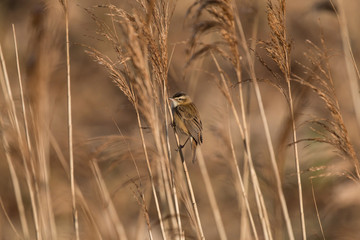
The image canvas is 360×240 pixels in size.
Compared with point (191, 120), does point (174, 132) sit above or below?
below

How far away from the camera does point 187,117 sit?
4.27 m

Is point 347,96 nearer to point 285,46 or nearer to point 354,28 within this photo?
point 354,28

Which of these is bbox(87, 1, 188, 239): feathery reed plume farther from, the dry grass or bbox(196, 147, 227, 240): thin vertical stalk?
bbox(196, 147, 227, 240): thin vertical stalk

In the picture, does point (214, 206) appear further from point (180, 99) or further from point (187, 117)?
point (180, 99)

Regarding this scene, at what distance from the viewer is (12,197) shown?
6453 mm

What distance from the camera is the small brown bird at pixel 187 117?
4.04m

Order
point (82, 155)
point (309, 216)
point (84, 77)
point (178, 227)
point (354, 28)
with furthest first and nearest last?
point (84, 77) < point (354, 28) < point (309, 216) < point (82, 155) < point (178, 227)

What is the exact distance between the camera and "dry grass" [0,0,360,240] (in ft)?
7.63

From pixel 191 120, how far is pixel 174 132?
1.01m

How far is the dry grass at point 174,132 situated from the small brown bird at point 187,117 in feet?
0.62

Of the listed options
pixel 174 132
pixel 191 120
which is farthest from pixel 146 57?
pixel 191 120

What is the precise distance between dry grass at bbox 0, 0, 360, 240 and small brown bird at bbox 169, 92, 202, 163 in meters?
0.19

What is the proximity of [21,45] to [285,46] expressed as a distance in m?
6.27

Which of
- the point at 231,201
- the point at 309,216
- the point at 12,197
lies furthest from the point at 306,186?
the point at 12,197
